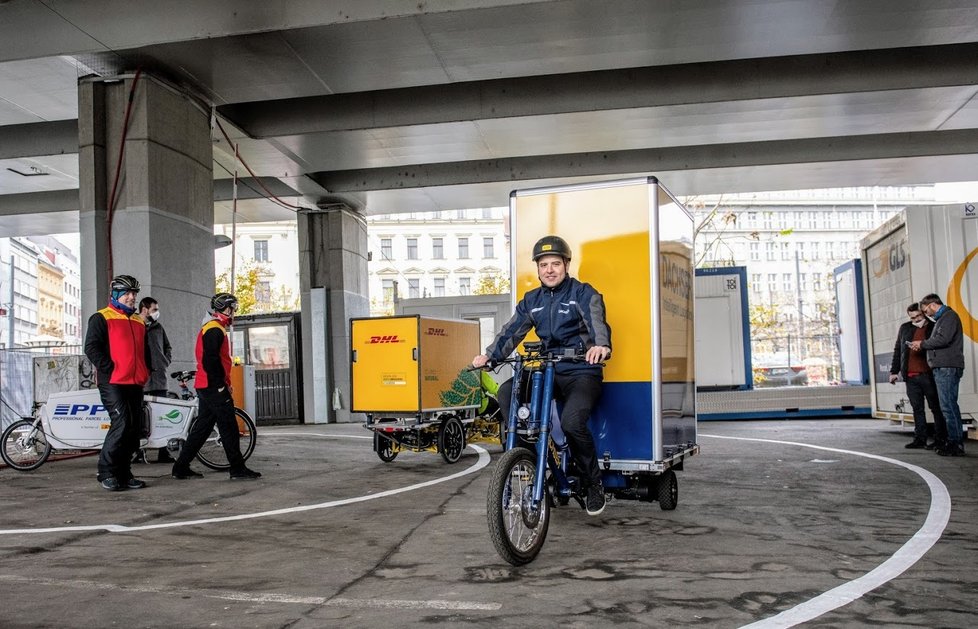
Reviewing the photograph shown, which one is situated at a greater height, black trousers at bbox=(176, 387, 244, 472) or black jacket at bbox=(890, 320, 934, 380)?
black jacket at bbox=(890, 320, 934, 380)

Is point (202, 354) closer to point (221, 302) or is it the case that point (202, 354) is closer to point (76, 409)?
point (221, 302)

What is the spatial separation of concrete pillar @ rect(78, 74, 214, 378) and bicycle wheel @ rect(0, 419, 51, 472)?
1765 millimetres

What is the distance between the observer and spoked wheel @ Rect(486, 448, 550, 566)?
4.67m

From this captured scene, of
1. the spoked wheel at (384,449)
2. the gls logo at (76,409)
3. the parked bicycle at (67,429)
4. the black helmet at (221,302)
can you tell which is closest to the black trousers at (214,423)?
the black helmet at (221,302)

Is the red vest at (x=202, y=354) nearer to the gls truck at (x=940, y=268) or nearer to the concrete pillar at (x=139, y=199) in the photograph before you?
the concrete pillar at (x=139, y=199)

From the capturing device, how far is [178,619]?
396 centimetres

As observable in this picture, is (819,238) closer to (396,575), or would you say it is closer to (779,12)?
(779,12)

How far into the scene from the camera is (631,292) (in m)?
6.52

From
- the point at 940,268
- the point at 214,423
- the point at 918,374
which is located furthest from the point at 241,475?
the point at 940,268

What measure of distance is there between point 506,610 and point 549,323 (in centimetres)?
233

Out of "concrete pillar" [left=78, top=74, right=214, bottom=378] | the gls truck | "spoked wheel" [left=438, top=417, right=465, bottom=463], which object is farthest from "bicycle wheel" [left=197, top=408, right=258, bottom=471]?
the gls truck

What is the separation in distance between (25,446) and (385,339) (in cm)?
469

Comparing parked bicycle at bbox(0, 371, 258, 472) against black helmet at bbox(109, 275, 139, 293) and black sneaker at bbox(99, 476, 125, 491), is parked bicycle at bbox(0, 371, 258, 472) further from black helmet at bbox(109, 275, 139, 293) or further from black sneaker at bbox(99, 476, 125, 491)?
black helmet at bbox(109, 275, 139, 293)

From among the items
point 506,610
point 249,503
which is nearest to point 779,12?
point 249,503
